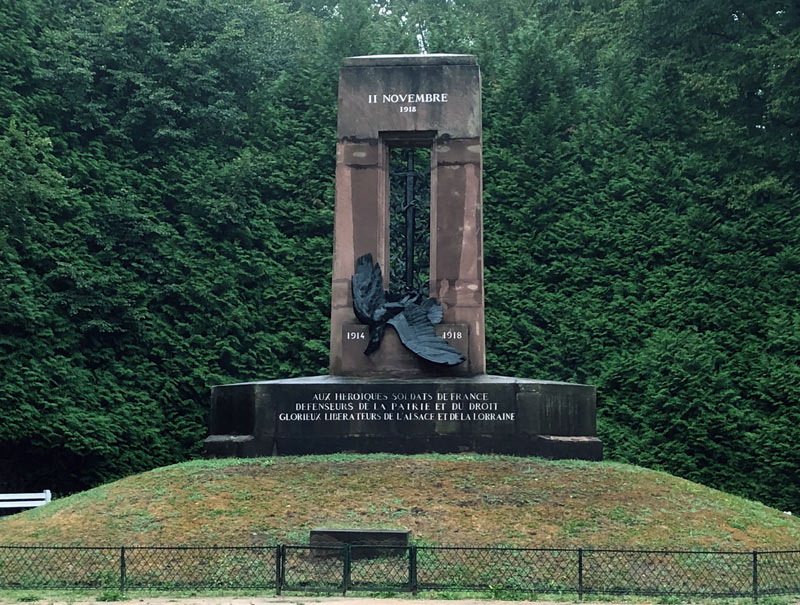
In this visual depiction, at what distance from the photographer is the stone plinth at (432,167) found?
1850 centimetres

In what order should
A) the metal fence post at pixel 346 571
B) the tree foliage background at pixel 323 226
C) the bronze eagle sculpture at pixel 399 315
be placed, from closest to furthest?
the metal fence post at pixel 346 571 → the bronze eagle sculpture at pixel 399 315 → the tree foliage background at pixel 323 226

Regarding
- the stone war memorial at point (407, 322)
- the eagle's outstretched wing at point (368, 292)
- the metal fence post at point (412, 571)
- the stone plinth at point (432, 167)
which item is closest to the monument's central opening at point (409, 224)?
the stone war memorial at point (407, 322)

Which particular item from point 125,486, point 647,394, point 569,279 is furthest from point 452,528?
point 569,279

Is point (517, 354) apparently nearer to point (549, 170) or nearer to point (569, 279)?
point (569, 279)

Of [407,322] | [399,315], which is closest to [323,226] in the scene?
[399,315]

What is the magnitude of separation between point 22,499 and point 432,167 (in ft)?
29.5

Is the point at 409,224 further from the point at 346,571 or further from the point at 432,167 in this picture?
the point at 346,571

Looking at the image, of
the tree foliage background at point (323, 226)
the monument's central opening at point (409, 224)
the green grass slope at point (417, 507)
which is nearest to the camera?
the green grass slope at point (417, 507)

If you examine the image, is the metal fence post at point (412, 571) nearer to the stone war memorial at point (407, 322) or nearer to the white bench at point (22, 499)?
the stone war memorial at point (407, 322)

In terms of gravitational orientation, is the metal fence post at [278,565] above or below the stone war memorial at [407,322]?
below

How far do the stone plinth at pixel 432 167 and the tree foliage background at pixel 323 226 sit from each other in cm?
496

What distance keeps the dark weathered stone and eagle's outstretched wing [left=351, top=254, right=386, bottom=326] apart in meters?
5.99

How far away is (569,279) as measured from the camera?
77.7ft

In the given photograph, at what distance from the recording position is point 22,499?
20547 mm
